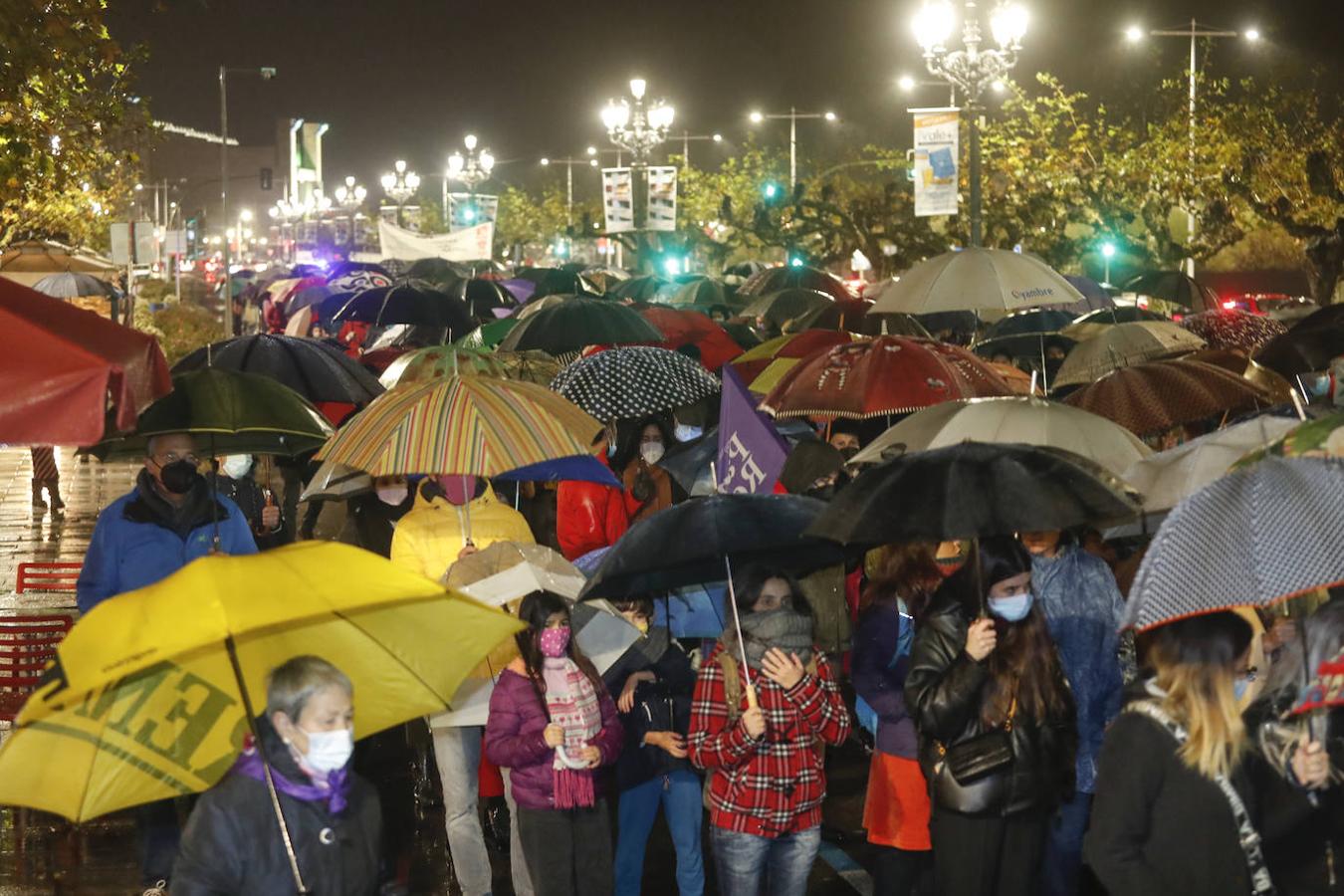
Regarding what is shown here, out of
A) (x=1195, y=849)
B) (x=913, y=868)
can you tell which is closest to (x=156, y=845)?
(x=913, y=868)

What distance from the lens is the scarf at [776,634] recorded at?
6246 mm

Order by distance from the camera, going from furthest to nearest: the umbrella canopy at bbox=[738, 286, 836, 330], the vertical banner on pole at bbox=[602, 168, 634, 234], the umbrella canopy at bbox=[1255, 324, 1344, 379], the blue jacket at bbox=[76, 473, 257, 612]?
the vertical banner on pole at bbox=[602, 168, 634, 234], the umbrella canopy at bbox=[738, 286, 836, 330], the umbrella canopy at bbox=[1255, 324, 1344, 379], the blue jacket at bbox=[76, 473, 257, 612]

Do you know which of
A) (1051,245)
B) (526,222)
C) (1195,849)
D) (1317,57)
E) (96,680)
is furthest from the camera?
(526,222)

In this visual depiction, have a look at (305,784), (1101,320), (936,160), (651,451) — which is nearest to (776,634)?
(305,784)

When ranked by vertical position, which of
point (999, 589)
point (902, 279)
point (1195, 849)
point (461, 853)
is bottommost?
point (461, 853)

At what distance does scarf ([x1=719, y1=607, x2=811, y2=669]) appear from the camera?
20.5 feet

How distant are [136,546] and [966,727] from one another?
3542 millimetres

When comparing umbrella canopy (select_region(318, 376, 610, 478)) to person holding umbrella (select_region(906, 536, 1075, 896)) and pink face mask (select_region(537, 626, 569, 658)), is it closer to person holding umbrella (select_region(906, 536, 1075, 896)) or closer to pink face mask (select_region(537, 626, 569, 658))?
pink face mask (select_region(537, 626, 569, 658))

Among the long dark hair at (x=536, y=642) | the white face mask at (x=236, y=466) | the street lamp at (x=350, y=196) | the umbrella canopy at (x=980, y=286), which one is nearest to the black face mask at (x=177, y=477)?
the long dark hair at (x=536, y=642)

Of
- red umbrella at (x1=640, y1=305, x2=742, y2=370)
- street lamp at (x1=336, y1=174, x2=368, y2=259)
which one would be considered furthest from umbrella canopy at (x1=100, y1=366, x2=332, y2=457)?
street lamp at (x1=336, y1=174, x2=368, y2=259)

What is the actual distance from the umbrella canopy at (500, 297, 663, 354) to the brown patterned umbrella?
4788 mm

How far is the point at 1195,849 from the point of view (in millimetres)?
4531

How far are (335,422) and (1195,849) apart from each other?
409 inches

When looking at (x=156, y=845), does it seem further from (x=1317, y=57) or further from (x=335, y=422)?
(x=1317, y=57)
